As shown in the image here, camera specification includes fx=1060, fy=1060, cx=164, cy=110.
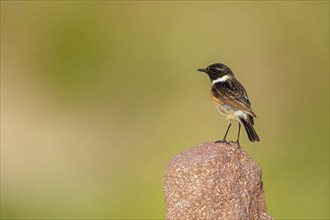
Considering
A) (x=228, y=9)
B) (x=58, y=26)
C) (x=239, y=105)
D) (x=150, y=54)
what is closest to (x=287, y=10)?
(x=228, y=9)

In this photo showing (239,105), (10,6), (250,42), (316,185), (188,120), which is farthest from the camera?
(10,6)

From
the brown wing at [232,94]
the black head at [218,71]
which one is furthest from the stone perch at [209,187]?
the black head at [218,71]

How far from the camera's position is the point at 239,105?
588 inches

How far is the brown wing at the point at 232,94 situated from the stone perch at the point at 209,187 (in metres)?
3.35

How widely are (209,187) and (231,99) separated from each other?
4083 millimetres

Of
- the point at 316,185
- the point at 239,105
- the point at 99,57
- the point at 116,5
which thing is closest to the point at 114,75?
the point at 99,57

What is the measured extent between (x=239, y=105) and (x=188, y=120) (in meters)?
19.8

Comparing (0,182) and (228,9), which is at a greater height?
(228,9)

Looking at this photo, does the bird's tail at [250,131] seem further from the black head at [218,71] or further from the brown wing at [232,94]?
the black head at [218,71]

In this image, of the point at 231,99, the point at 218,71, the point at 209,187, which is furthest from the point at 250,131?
the point at 209,187

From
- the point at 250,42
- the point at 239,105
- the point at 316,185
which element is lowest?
the point at 316,185

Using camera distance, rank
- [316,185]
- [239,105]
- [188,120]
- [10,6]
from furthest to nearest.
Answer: [10,6] → [188,120] → [316,185] → [239,105]

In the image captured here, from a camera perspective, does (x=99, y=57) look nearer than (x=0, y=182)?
No

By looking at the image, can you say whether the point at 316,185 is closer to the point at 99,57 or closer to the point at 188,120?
the point at 188,120
